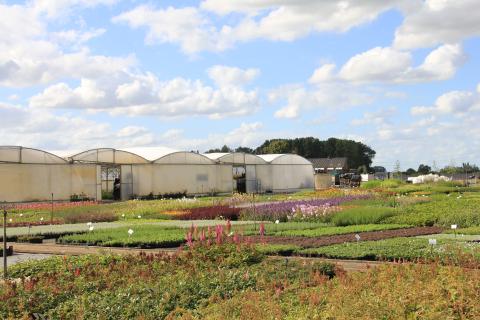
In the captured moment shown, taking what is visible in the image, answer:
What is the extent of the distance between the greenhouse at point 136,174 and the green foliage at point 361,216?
880 inches

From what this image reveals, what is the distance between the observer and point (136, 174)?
4372 cm

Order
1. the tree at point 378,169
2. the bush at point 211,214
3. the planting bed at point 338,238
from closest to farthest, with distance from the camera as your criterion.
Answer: the planting bed at point 338,238, the bush at point 211,214, the tree at point 378,169

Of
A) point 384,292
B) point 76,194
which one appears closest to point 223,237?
point 384,292

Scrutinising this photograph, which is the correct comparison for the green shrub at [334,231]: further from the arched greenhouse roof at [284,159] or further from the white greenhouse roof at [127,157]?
the arched greenhouse roof at [284,159]

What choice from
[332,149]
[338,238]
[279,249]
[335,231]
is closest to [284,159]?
[335,231]

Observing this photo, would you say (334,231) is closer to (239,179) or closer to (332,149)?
(239,179)

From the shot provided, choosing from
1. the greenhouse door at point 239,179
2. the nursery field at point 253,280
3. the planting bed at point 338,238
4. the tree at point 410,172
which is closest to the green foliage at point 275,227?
the nursery field at point 253,280

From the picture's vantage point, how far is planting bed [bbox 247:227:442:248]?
15.7 metres

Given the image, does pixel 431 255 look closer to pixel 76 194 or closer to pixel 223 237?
pixel 223 237

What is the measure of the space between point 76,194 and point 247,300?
34.4 m

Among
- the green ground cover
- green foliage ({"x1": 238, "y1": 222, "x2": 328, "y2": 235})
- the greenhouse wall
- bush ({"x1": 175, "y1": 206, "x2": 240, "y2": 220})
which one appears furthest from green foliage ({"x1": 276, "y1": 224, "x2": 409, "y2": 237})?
the greenhouse wall

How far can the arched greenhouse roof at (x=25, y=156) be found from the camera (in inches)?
1484

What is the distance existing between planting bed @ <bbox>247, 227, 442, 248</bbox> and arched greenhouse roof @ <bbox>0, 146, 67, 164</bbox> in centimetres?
2483

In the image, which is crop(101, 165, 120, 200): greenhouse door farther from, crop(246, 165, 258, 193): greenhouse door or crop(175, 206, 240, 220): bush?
crop(175, 206, 240, 220): bush
